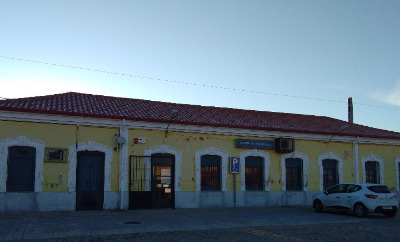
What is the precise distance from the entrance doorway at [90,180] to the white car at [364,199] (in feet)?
33.2

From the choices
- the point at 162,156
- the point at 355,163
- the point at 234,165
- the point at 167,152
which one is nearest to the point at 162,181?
the point at 162,156

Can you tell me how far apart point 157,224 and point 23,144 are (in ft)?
21.9

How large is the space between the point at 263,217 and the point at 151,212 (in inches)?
181

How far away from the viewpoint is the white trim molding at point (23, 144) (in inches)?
601

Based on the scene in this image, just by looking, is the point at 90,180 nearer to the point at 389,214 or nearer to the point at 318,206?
the point at 318,206

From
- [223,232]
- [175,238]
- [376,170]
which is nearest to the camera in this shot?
[175,238]

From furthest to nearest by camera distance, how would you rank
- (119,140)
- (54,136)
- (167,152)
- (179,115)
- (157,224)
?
1. (179,115)
2. (167,152)
3. (119,140)
4. (54,136)
5. (157,224)

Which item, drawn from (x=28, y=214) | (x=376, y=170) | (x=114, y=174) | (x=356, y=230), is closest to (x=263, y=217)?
(x=356, y=230)

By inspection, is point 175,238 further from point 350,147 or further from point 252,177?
point 350,147

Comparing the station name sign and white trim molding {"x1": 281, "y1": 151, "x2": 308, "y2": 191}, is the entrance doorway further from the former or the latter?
white trim molding {"x1": 281, "y1": 151, "x2": 308, "y2": 191}

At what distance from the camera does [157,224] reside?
1299cm

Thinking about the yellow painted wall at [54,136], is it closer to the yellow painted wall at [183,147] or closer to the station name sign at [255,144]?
the yellow painted wall at [183,147]

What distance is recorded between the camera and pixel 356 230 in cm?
1241

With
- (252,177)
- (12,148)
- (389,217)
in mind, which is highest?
(12,148)
